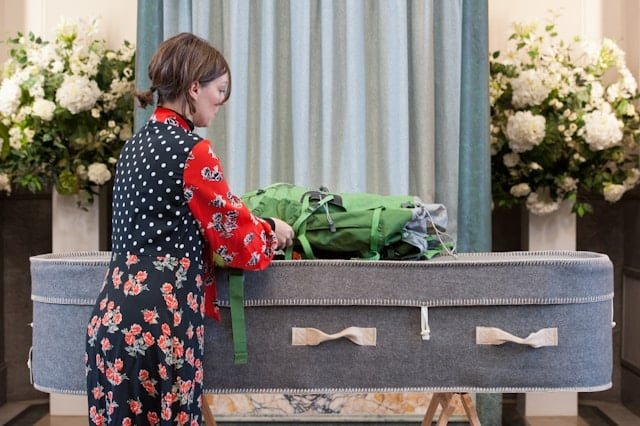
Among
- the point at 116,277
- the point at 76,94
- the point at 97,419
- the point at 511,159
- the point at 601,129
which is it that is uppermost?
the point at 76,94

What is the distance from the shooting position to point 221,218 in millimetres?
1879

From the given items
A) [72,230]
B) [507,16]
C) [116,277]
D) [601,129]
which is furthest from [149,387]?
[507,16]

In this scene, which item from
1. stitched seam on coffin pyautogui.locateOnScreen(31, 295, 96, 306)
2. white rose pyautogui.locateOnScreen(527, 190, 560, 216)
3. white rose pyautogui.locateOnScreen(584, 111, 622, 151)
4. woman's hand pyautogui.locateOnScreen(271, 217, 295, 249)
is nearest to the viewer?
woman's hand pyautogui.locateOnScreen(271, 217, 295, 249)

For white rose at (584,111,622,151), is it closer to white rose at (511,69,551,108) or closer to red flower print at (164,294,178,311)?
white rose at (511,69,551,108)

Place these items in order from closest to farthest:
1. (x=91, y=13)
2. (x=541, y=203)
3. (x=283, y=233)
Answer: (x=283, y=233)
(x=541, y=203)
(x=91, y=13)

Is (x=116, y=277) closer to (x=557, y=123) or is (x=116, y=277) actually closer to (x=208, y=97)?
(x=208, y=97)

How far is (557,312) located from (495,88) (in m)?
1.74

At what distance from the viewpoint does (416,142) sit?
360 cm

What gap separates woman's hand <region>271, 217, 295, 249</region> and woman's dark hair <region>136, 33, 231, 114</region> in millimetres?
390

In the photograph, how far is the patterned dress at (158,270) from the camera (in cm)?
184

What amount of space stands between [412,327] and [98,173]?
6.19ft

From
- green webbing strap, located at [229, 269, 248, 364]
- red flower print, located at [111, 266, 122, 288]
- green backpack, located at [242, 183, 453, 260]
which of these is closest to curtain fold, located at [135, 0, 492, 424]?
green backpack, located at [242, 183, 453, 260]

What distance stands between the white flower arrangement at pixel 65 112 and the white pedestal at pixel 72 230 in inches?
4.1

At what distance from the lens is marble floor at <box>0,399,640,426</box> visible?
3.75 metres
